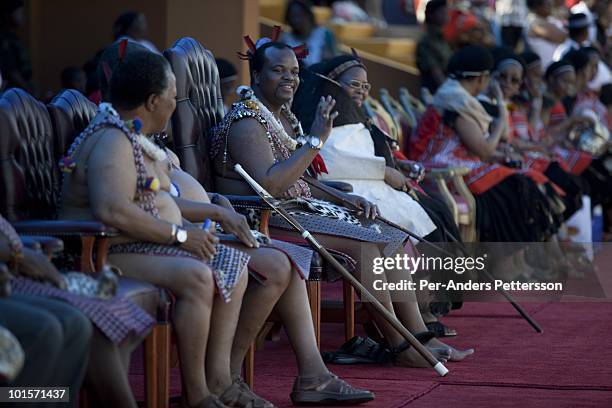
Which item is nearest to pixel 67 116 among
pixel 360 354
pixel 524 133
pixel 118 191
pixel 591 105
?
pixel 118 191

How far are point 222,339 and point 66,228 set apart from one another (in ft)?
2.27

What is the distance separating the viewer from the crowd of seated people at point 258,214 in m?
3.96

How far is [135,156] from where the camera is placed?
14.4 ft

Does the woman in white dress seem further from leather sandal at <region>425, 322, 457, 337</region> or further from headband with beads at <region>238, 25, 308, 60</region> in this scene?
headband with beads at <region>238, 25, 308, 60</region>

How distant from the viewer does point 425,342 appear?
5945mm

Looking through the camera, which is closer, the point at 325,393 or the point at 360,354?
the point at 325,393

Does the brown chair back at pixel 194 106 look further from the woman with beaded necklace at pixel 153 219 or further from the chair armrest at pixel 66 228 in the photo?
the chair armrest at pixel 66 228

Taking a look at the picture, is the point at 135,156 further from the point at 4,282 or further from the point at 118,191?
the point at 4,282

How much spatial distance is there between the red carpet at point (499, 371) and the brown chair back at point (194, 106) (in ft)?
2.93

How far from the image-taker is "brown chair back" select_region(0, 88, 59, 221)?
14.8 feet

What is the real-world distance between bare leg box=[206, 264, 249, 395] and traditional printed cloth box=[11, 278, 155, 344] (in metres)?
0.59

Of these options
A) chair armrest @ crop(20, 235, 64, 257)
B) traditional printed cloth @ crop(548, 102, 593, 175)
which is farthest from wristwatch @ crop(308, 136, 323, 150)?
traditional printed cloth @ crop(548, 102, 593, 175)

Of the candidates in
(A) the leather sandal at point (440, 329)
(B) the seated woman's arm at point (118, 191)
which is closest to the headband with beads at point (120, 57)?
(B) the seated woman's arm at point (118, 191)

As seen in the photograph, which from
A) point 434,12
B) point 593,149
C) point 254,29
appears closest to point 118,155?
point 254,29
